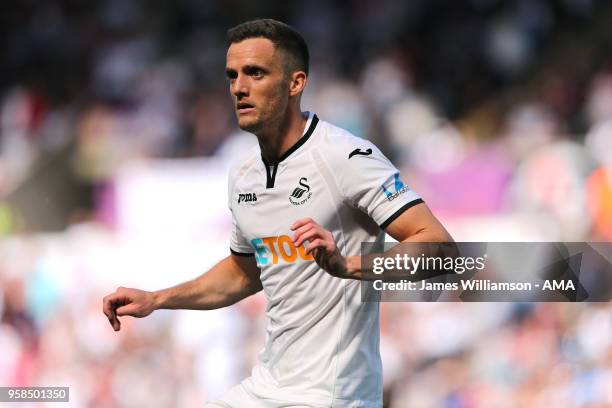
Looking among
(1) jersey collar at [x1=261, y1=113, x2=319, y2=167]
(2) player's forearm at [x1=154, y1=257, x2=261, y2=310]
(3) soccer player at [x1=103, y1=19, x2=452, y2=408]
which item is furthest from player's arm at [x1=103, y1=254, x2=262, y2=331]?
(1) jersey collar at [x1=261, y1=113, x2=319, y2=167]

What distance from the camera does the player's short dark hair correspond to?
4.25 meters

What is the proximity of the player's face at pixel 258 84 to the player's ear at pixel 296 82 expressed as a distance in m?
0.03

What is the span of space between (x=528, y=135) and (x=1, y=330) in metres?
5.11

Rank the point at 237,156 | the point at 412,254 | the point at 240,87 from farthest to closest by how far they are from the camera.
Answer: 1. the point at 237,156
2. the point at 240,87
3. the point at 412,254

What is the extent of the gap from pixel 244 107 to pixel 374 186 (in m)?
0.65

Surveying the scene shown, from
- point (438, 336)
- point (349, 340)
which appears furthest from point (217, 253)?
point (349, 340)

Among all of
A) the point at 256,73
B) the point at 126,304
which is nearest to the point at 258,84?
the point at 256,73

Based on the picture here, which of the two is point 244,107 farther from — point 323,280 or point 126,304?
point 126,304

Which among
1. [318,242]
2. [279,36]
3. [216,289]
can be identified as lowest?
[318,242]

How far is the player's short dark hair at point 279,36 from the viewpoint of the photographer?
4.25 meters

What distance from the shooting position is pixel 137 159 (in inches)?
396

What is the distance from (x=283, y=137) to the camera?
4.25 meters

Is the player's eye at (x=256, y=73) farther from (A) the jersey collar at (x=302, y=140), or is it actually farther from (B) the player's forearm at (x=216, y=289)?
(B) the player's forearm at (x=216, y=289)

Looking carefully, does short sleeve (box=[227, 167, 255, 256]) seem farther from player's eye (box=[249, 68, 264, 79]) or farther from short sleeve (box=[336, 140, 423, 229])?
short sleeve (box=[336, 140, 423, 229])
